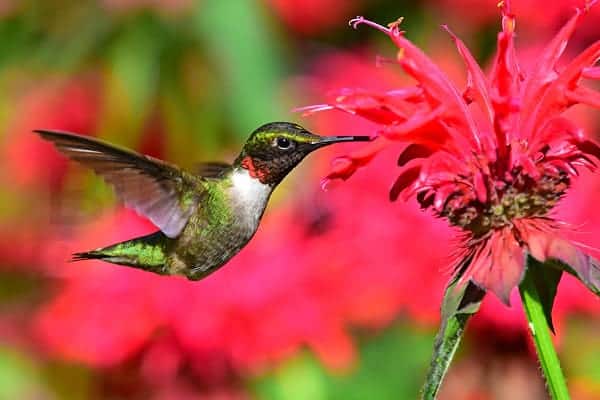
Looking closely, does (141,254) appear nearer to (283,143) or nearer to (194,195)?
(194,195)

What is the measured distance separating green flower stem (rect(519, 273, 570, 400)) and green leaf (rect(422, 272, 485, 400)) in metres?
0.03

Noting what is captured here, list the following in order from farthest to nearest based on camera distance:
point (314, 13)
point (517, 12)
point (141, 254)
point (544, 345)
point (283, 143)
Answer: point (314, 13) → point (517, 12) → point (141, 254) → point (283, 143) → point (544, 345)

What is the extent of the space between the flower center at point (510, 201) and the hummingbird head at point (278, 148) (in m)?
0.13

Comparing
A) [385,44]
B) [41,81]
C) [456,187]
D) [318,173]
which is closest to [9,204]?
[41,81]

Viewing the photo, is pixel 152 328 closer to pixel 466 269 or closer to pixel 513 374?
pixel 513 374

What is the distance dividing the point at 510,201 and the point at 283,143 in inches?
7.9

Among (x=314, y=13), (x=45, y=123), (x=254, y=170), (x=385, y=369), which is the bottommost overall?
(x=385, y=369)

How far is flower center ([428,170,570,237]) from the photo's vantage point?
0.85 m

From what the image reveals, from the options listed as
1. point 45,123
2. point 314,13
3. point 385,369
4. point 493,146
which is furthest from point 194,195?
point 314,13

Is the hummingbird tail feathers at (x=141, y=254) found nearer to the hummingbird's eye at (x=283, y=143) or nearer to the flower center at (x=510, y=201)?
the hummingbird's eye at (x=283, y=143)

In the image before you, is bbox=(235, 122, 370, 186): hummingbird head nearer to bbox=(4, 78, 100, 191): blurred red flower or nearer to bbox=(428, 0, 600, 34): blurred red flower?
bbox=(428, 0, 600, 34): blurred red flower

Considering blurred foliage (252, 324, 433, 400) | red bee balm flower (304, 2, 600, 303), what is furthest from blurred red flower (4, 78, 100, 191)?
red bee balm flower (304, 2, 600, 303)

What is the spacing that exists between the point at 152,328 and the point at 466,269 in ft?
2.37

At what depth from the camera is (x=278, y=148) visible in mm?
960
